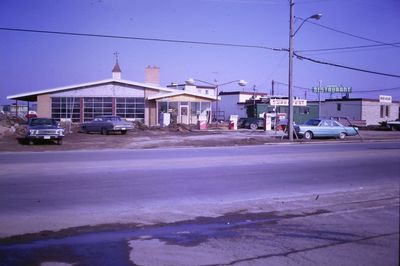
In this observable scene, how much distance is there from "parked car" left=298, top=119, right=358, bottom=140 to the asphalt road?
47.0 feet

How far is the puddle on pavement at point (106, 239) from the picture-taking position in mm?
5316

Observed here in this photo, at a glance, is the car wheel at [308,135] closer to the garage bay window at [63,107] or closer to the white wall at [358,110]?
the garage bay window at [63,107]

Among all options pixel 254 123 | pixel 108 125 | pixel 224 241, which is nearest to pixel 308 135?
pixel 108 125

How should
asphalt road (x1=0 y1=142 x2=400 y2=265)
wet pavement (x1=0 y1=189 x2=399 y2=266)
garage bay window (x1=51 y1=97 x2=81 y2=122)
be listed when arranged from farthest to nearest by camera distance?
1. garage bay window (x1=51 y1=97 x2=81 y2=122)
2. asphalt road (x1=0 y1=142 x2=400 y2=265)
3. wet pavement (x1=0 y1=189 x2=399 y2=266)

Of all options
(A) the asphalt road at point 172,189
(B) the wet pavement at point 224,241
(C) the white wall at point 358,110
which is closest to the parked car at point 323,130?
(A) the asphalt road at point 172,189

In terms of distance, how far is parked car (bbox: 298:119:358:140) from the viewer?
30562 mm


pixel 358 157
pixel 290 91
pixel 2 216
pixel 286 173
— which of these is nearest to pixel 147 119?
pixel 290 91

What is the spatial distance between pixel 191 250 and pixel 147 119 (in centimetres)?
3920

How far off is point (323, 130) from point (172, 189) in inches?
908

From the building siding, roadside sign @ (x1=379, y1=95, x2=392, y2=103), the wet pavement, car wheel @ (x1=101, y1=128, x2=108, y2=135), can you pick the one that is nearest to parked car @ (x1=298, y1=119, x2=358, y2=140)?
car wheel @ (x1=101, y1=128, x2=108, y2=135)

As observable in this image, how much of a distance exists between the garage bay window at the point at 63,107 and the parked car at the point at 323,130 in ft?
77.7

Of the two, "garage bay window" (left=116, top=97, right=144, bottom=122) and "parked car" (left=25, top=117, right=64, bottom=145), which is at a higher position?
"garage bay window" (left=116, top=97, right=144, bottom=122)

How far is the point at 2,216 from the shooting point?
7445mm

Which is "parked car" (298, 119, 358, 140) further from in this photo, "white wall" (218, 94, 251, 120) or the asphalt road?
"white wall" (218, 94, 251, 120)
